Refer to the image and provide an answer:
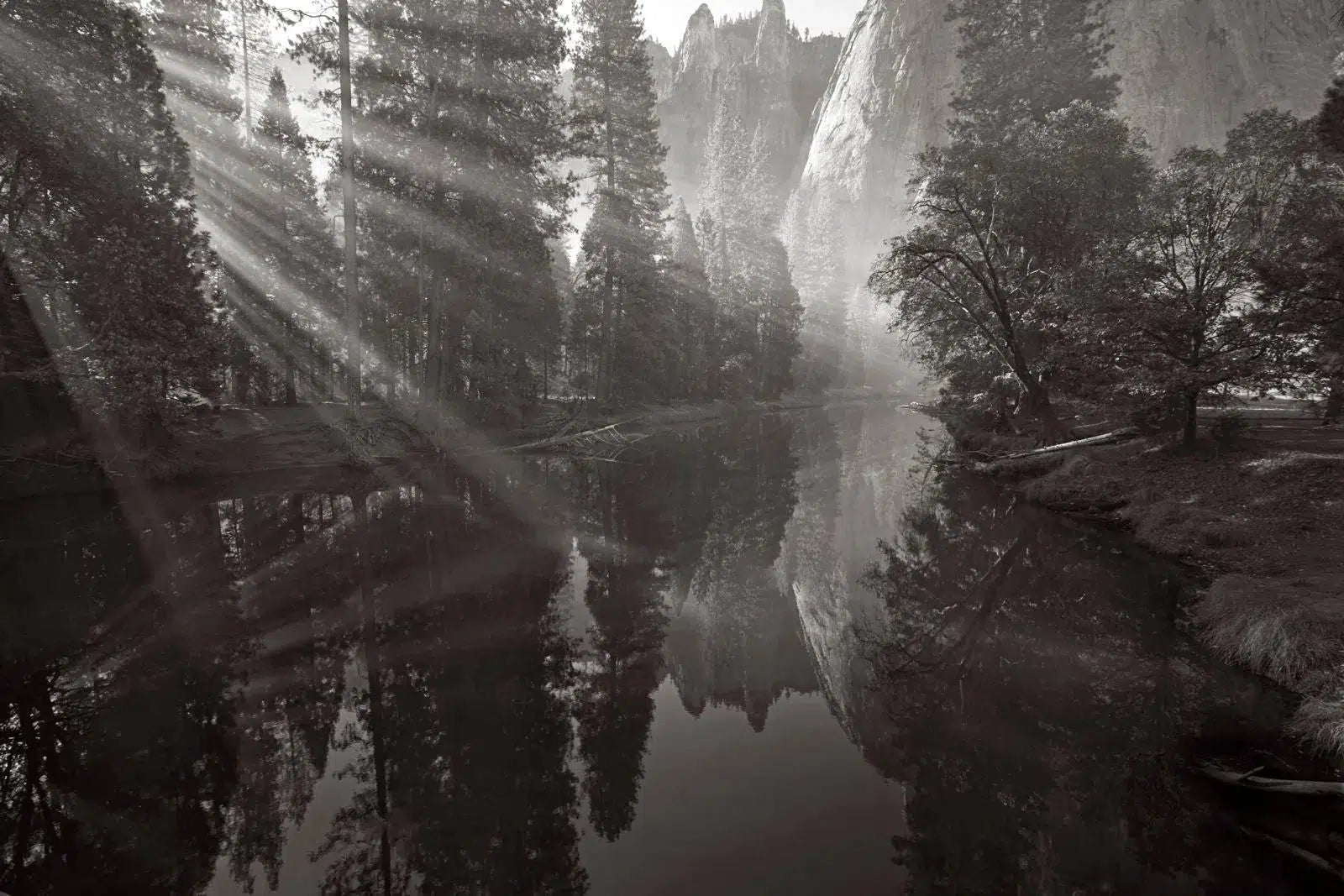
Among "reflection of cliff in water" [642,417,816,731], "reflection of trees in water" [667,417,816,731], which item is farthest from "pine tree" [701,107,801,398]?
"reflection of trees in water" [667,417,816,731]

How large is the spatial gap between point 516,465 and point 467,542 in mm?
10303

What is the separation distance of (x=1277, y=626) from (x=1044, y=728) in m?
3.30

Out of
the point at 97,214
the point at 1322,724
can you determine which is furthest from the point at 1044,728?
the point at 97,214

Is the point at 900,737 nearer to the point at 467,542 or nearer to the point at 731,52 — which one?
the point at 467,542

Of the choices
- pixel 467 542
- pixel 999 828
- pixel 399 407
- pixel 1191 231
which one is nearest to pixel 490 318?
pixel 399 407

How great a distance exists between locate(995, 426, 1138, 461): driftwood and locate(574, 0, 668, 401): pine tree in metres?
21.9

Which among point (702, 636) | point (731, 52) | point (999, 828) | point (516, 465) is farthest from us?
point (731, 52)

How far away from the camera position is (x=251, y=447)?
66.8 ft

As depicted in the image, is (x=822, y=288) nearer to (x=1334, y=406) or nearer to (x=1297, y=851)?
(x=1334, y=406)

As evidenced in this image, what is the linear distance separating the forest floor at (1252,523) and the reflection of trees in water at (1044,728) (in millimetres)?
706

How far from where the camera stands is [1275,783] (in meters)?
4.44

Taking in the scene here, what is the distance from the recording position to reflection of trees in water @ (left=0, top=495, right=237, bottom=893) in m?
4.16

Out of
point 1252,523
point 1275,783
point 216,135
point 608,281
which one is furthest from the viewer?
point 608,281

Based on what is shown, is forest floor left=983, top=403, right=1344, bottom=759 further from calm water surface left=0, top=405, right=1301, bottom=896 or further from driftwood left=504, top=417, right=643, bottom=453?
driftwood left=504, top=417, right=643, bottom=453
